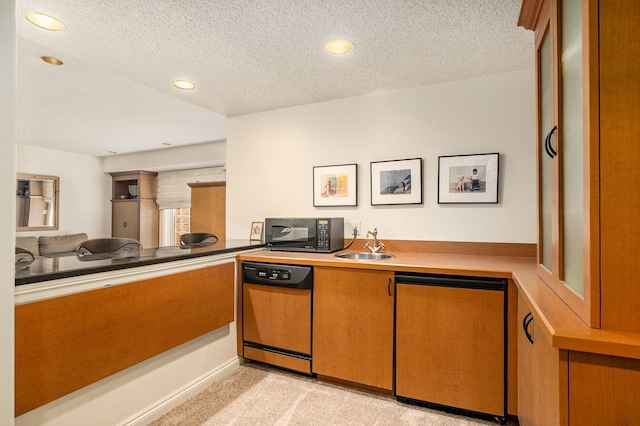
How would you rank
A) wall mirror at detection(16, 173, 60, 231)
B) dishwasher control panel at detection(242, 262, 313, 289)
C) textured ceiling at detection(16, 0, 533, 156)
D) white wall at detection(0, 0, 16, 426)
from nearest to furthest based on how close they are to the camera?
white wall at detection(0, 0, 16, 426) → textured ceiling at detection(16, 0, 533, 156) → dishwasher control panel at detection(242, 262, 313, 289) → wall mirror at detection(16, 173, 60, 231)

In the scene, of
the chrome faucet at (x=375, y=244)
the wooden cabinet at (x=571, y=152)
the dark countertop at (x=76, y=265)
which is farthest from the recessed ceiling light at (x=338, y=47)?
the dark countertop at (x=76, y=265)

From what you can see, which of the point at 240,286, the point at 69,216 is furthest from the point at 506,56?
the point at 69,216

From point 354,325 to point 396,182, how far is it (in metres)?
1.22

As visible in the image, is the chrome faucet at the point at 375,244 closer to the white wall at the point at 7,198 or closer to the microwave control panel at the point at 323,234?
the microwave control panel at the point at 323,234

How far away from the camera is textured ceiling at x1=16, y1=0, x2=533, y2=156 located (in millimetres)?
1658

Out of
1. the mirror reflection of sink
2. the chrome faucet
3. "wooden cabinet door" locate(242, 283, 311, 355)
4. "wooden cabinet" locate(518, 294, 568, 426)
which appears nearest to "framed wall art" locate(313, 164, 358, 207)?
the chrome faucet

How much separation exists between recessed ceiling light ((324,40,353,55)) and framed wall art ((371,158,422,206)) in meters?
0.99

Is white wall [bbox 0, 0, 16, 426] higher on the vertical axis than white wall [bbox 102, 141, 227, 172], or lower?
lower

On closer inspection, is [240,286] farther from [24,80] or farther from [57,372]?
[24,80]

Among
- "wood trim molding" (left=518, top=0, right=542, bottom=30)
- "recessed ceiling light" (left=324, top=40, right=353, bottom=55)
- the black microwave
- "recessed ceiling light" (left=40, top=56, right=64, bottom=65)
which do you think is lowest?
the black microwave

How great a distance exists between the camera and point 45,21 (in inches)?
68.2

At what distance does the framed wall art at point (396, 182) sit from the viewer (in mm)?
2633

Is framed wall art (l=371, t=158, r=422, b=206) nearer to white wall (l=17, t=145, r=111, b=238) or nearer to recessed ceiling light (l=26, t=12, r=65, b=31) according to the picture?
recessed ceiling light (l=26, t=12, r=65, b=31)

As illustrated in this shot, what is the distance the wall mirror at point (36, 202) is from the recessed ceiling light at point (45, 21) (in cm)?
473
